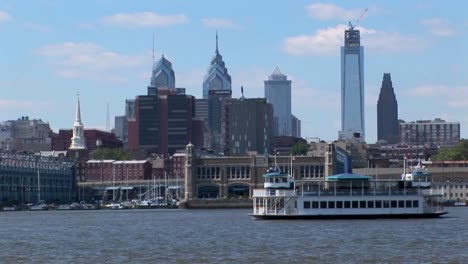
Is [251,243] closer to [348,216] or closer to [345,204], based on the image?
[348,216]

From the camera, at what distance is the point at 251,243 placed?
336 feet

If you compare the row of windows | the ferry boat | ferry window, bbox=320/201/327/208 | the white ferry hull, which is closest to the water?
the white ferry hull

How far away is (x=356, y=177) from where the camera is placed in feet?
472

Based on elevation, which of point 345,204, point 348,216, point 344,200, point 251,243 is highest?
point 344,200

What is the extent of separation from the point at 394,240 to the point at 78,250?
2168 centimetres

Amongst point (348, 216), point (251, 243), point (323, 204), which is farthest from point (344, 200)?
point (251, 243)

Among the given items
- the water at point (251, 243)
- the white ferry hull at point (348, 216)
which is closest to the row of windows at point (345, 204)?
the white ferry hull at point (348, 216)

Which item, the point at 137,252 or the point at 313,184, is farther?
the point at 313,184

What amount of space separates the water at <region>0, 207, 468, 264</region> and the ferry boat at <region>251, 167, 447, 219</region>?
340 cm

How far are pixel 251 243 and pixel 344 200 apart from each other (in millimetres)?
39469

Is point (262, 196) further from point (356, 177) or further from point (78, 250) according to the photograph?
point (78, 250)

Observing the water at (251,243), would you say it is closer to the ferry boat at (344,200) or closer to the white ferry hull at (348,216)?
the white ferry hull at (348,216)

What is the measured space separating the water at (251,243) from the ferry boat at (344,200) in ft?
11.2

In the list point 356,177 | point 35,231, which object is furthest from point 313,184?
point 35,231
